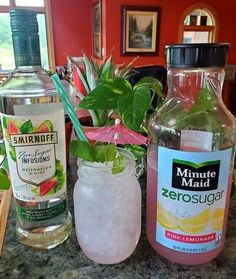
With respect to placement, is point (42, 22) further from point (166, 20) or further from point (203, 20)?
point (203, 20)

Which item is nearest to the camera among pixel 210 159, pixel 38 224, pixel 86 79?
pixel 210 159

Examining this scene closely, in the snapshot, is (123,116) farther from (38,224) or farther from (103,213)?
(38,224)

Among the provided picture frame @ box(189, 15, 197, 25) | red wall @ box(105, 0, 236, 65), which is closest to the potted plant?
red wall @ box(105, 0, 236, 65)

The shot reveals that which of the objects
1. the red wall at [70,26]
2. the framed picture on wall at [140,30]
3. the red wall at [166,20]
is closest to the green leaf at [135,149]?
the red wall at [166,20]

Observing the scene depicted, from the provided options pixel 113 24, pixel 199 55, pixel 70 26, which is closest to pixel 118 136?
pixel 199 55

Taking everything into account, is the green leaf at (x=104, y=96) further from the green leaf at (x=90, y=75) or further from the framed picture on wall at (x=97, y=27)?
the framed picture on wall at (x=97, y=27)

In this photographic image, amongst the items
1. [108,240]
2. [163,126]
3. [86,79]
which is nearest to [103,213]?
[108,240]
